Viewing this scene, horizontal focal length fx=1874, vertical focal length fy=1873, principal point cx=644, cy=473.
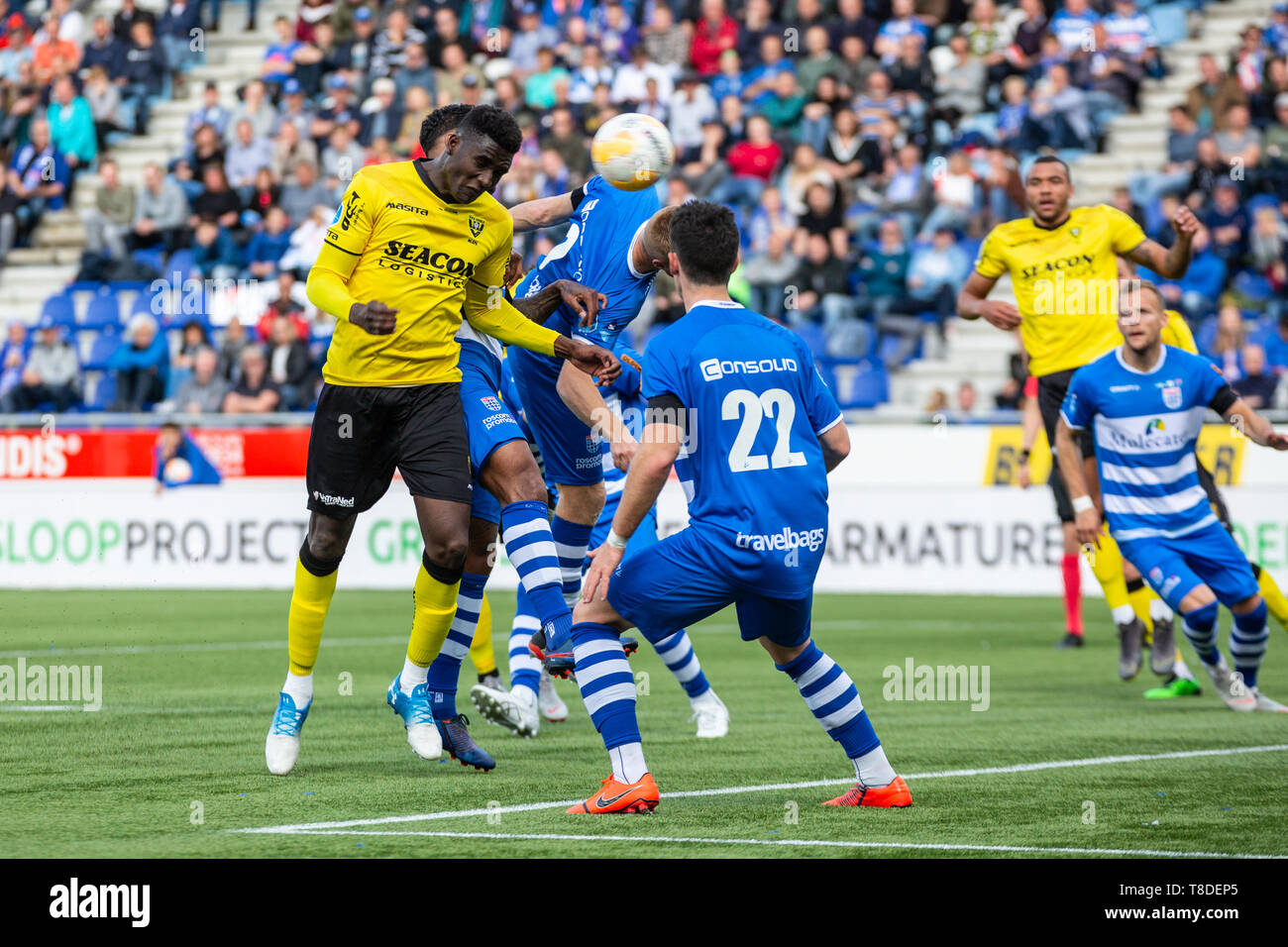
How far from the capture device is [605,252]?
8555 millimetres

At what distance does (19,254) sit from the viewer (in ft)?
85.6

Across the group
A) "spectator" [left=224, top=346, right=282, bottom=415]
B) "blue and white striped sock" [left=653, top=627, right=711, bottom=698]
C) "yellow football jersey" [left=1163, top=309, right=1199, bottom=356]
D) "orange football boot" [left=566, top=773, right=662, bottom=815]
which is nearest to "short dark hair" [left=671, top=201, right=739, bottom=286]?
"orange football boot" [left=566, top=773, right=662, bottom=815]

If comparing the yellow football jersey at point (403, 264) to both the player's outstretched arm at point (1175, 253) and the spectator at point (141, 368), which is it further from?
the spectator at point (141, 368)

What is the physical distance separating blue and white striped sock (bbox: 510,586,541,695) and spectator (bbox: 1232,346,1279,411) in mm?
10870

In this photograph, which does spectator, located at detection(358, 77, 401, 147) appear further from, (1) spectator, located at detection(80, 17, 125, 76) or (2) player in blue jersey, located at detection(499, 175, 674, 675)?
(2) player in blue jersey, located at detection(499, 175, 674, 675)

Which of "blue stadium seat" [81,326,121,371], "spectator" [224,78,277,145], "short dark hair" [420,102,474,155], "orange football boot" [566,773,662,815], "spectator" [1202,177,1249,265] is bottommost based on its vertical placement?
"blue stadium seat" [81,326,121,371]

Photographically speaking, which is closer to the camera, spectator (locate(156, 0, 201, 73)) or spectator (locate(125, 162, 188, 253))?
spectator (locate(125, 162, 188, 253))

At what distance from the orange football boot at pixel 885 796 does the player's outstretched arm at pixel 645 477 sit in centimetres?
122

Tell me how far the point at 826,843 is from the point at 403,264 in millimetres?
2881

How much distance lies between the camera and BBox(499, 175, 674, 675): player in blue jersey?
816 cm

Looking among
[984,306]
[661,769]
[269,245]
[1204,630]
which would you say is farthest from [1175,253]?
[269,245]

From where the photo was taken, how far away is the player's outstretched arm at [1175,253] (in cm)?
970

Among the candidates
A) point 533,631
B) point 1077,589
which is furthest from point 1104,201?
point 533,631

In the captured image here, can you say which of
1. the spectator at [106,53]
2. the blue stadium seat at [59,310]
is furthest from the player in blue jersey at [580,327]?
the spectator at [106,53]
